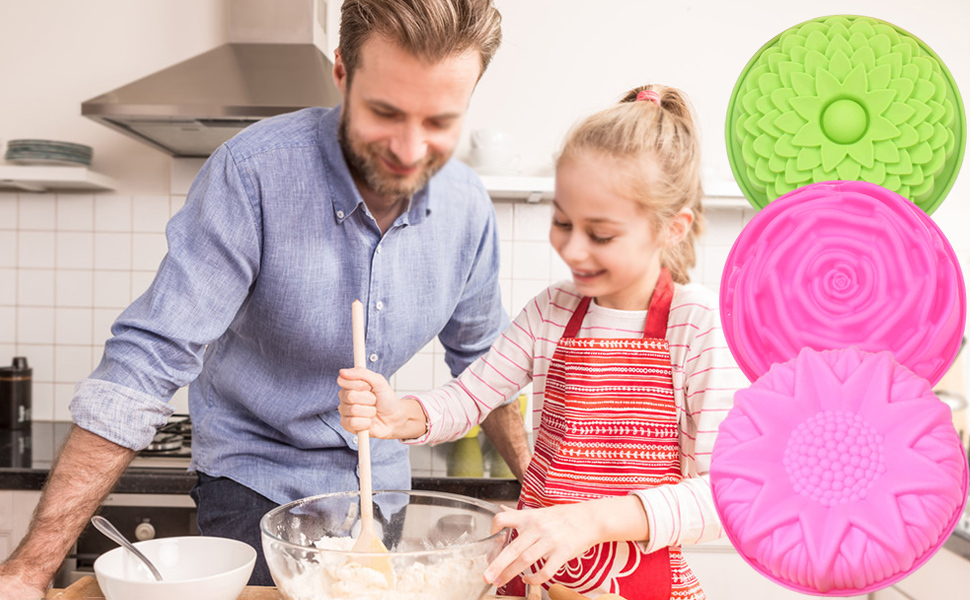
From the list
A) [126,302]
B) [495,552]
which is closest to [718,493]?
[495,552]

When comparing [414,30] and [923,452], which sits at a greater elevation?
[414,30]

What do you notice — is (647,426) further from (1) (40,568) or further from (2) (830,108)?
(1) (40,568)

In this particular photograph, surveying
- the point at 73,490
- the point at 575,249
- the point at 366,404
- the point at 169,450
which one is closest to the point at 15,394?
the point at 169,450

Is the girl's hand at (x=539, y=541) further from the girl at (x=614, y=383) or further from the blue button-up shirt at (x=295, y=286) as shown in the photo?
the blue button-up shirt at (x=295, y=286)

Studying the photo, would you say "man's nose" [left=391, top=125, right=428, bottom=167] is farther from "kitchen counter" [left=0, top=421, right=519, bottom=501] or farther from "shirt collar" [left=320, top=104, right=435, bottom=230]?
"kitchen counter" [left=0, top=421, right=519, bottom=501]

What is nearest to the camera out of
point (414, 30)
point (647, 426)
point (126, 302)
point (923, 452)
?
point (923, 452)

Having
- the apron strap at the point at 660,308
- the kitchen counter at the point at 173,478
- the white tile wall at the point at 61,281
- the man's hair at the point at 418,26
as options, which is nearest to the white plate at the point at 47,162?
the white tile wall at the point at 61,281

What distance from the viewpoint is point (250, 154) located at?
75cm

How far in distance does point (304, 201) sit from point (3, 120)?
1403mm

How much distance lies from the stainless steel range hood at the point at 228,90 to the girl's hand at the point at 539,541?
770mm

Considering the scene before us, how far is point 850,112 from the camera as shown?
15.6 inches

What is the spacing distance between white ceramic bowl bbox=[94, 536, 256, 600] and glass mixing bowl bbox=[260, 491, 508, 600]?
0.15ft

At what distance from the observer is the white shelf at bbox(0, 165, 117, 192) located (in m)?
1.56

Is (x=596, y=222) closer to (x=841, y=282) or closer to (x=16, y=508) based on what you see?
(x=841, y=282)
